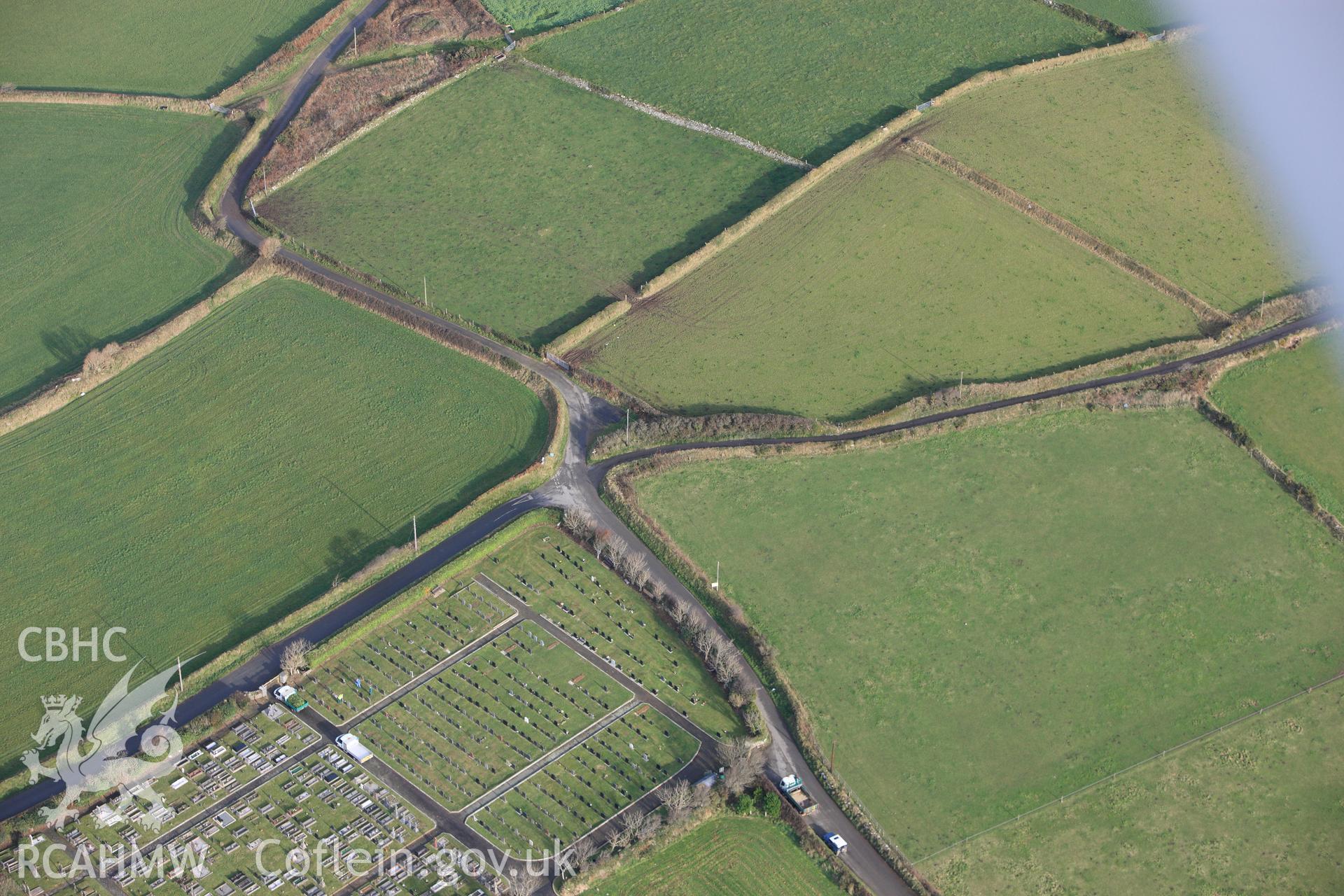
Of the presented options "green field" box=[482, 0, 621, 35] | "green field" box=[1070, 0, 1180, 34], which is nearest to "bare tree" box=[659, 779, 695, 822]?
"green field" box=[482, 0, 621, 35]

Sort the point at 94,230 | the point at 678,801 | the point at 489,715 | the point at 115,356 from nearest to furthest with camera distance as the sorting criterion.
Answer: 1. the point at 678,801
2. the point at 489,715
3. the point at 115,356
4. the point at 94,230

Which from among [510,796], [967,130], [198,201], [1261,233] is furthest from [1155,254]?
[198,201]

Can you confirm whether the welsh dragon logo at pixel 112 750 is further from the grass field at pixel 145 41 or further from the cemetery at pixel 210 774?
the grass field at pixel 145 41

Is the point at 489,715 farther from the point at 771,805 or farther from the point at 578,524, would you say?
the point at 771,805

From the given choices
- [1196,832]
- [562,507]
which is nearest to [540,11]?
[562,507]

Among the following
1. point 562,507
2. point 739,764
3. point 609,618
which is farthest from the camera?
point 562,507

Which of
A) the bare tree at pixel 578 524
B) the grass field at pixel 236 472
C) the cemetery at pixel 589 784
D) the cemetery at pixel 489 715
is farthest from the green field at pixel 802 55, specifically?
the cemetery at pixel 589 784
